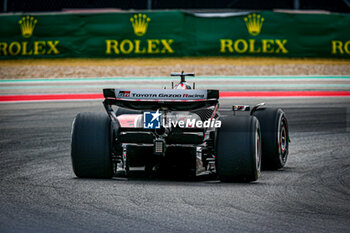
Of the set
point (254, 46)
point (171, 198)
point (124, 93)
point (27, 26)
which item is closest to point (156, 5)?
point (254, 46)

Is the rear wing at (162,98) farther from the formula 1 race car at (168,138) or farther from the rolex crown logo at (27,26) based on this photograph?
the rolex crown logo at (27,26)

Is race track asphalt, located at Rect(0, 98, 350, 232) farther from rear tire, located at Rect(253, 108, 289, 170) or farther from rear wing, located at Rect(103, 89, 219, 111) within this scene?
rear wing, located at Rect(103, 89, 219, 111)

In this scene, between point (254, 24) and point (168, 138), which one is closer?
point (168, 138)

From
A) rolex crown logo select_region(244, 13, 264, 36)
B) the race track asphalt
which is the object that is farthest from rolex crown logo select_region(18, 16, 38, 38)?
the race track asphalt

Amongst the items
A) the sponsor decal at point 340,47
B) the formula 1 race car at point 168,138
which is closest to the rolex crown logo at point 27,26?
the sponsor decal at point 340,47

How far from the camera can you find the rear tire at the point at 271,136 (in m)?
8.32

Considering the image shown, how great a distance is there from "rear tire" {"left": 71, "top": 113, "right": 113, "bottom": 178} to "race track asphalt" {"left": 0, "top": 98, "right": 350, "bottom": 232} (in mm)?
140

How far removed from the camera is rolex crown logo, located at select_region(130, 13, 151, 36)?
21.7m

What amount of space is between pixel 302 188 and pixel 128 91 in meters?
2.05

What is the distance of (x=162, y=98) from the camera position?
7.47 meters

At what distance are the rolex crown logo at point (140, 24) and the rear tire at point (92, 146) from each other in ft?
46.8

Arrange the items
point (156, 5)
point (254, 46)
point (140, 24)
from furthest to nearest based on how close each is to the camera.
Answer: point (156, 5), point (254, 46), point (140, 24)

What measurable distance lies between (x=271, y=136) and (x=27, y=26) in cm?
1465

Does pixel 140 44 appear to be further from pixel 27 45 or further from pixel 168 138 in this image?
pixel 168 138
